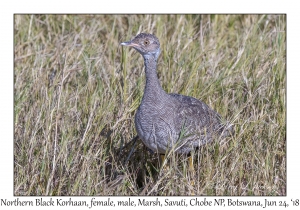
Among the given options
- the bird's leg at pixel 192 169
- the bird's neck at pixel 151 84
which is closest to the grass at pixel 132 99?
the bird's leg at pixel 192 169

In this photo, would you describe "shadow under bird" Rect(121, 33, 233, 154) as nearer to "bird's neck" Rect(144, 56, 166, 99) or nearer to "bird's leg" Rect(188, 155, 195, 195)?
"bird's neck" Rect(144, 56, 166, 99)

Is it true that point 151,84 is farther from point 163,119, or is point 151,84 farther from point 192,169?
point 192,169

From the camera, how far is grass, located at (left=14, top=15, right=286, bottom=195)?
18.8 ft

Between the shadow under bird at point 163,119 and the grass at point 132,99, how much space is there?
0.13 m

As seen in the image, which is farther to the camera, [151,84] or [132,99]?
[132,99]

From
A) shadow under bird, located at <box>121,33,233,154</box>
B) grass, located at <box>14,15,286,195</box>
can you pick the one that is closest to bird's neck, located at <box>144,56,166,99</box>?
shadow under bird, located at <box>121,33,233,154</box>

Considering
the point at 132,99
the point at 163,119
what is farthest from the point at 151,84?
the point at 132,99

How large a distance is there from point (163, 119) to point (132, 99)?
103 centimetres

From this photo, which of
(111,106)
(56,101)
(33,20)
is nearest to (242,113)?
(111,106)

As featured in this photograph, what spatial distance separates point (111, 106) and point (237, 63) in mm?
1846

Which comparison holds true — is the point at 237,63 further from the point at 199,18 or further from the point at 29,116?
the point at 29,116

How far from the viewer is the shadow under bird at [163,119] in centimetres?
571

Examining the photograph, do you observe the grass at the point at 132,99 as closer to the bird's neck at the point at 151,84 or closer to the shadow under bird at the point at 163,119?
the shadow under bird at the point at 163,119

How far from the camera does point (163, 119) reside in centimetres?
580
